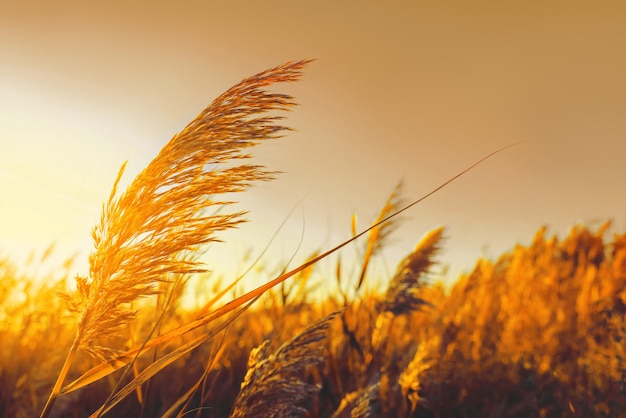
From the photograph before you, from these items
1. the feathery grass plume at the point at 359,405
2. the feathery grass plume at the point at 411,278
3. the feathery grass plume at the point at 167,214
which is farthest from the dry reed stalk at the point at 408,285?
the feathery grass plume at the point at 167,214

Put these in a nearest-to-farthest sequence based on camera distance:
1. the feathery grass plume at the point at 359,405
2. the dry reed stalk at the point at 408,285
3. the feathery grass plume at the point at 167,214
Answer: the feathery grass plume at the point at 167,214 → the feathery grass plume at the point at 359,405 → the dry reed stalk at the point at 408,285

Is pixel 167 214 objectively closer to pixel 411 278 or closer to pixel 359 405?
pixel 359 405

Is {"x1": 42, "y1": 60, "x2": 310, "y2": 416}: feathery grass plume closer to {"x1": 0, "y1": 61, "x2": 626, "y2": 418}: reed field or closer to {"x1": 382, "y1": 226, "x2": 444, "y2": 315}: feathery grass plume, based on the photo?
{"x1": 0, "y1": 61, "x2": 626, "y2": 418}: reed field

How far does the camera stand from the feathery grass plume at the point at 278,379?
4.68 ft

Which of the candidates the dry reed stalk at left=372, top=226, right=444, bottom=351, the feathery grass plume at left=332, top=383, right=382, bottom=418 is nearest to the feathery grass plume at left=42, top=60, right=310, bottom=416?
the feathery grass plume at left=332, top=383, right=382, bottom=418

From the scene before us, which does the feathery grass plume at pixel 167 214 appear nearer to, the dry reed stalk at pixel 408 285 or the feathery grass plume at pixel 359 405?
the feathery grass plume at pixel 359 405

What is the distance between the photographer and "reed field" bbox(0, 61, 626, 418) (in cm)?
114

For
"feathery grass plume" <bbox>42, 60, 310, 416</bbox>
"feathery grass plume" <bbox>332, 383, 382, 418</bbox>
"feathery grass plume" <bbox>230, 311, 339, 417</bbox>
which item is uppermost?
"feathery grass plume" <bbox>42, 60, 310, 416</bbox>

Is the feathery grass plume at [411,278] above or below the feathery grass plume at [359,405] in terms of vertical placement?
above

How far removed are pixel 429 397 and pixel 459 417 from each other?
30 cm

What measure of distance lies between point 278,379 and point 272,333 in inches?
53.6

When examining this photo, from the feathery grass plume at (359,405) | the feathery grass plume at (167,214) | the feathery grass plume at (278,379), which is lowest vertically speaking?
the feathery grass plume at (359,405)

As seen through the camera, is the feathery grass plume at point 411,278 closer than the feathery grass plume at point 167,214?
No

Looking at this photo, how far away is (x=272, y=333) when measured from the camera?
2.82m
